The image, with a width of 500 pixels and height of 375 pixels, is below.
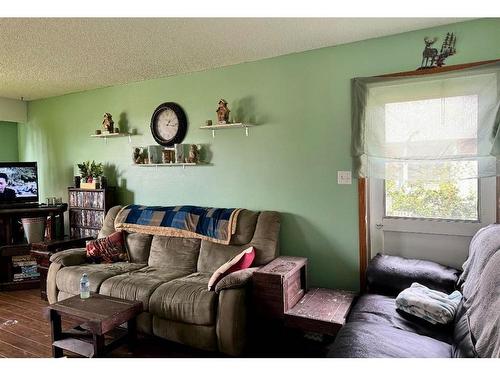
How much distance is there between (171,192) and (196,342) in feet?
5.61

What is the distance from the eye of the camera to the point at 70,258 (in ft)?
10.7

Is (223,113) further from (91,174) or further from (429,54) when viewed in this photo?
(91,174)

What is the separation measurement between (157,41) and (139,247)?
6.36 ft

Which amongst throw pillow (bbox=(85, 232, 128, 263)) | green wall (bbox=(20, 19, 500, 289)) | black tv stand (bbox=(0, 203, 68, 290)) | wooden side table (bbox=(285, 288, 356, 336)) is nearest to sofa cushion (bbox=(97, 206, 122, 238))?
throw pillow (bbox=(85, 232, 128, 263))

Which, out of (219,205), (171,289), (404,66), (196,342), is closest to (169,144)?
(219,205)

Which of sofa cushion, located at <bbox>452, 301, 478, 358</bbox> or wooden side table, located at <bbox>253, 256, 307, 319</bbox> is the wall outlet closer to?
wooden side table, located at <bbox>253, 256, 307, 319</bbox>

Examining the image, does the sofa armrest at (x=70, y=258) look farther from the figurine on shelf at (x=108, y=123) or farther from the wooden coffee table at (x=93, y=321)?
the figurine on shelf at (x=108, y=123)

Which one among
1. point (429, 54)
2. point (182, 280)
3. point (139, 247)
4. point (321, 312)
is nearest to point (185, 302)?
point (182, 280)

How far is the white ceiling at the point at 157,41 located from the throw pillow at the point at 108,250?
169 cm

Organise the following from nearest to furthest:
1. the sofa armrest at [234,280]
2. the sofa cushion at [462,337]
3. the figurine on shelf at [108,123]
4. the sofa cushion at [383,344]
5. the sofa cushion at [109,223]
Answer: the sofa cushion at [462,337] → the sofa cushion at [383,344] → the sofa armrest at [234,280] → the sofa cushion at [109,223] → the figurine on shelf at [108,123]

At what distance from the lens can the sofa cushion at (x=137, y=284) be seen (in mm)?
2675

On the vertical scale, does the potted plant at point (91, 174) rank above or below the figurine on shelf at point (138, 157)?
below

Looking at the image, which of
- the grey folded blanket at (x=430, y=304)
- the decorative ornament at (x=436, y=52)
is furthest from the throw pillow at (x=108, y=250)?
the decorative ornament at (x=436, y=52)
